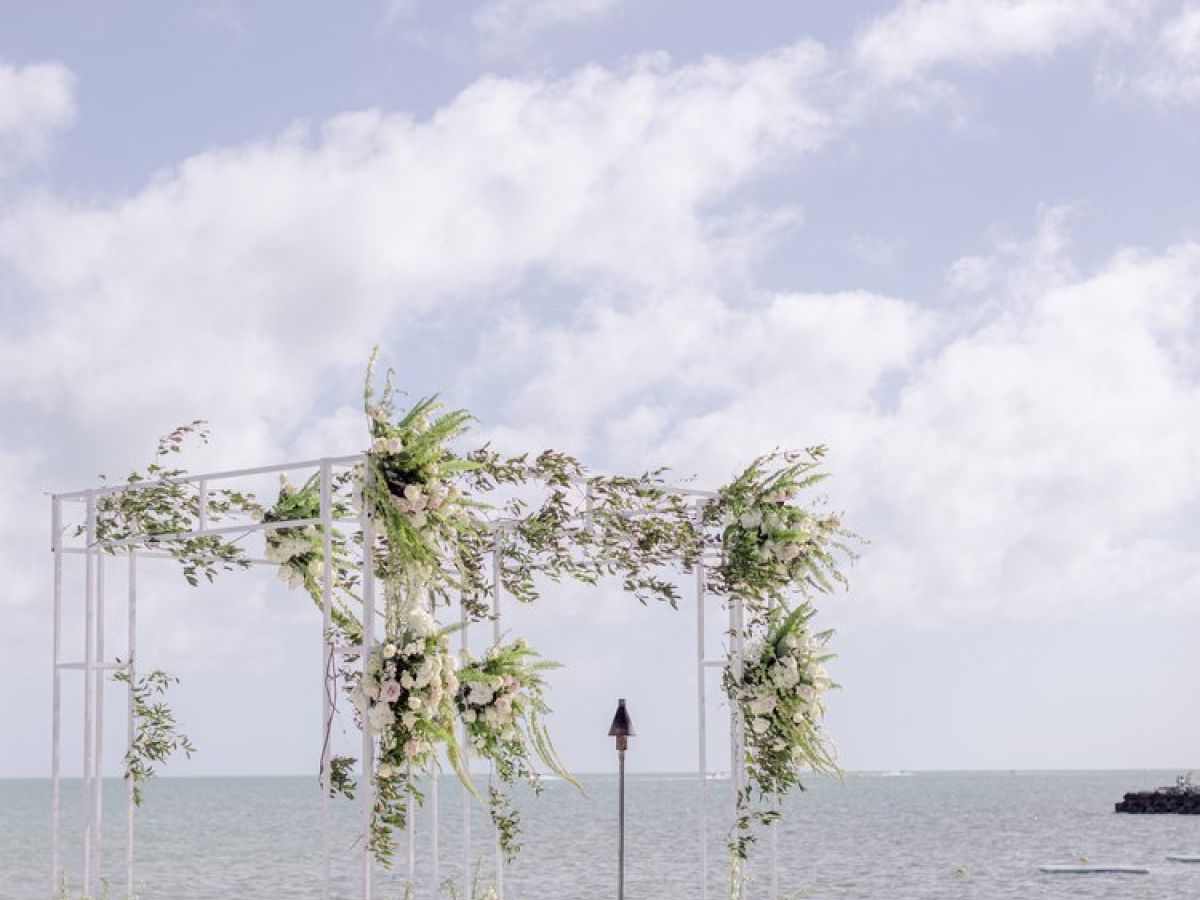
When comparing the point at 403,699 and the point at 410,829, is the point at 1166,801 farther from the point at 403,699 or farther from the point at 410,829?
the point at 403,699

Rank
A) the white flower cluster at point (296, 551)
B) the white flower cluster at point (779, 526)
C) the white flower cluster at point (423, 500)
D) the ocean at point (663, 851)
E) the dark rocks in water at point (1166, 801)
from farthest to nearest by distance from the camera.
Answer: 1. the dark rocks in water at point (1166, 801)
2. the ocean at point (663, 851)
3. the white flower cluster at point (779, 526)
4. the white flower cluster at point (296, 551)
5. the white flower cluster at point (423, 500)

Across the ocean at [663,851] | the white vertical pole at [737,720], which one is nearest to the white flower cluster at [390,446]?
the white vertical pole at [737,720]

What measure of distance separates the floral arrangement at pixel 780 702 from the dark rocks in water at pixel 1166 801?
50.6m

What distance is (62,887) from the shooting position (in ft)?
29.1

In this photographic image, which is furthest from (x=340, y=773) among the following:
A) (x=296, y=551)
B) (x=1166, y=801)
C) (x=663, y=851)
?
(x=1166, y=801)

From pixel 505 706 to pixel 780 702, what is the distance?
5.96ft

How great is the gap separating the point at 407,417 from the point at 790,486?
242cm

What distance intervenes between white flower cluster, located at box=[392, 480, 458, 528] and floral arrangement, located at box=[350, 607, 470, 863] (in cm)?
48

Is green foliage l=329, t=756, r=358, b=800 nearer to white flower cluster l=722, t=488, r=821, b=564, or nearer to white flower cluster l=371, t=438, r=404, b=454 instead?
white flower cluster l=371, t=438, r=404, b=454

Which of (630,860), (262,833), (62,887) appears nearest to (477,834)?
(262,833)

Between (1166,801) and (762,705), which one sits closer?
(762,705)

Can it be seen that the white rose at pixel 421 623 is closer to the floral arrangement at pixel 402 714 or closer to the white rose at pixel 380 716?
the floral arrangement at pixel 402 714

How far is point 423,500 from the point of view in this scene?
7.02m

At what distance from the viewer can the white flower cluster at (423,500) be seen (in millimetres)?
6984
